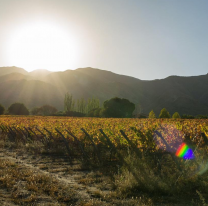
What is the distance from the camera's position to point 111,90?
158 m

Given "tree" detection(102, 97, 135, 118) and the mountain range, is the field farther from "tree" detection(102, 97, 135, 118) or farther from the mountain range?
the mountain range

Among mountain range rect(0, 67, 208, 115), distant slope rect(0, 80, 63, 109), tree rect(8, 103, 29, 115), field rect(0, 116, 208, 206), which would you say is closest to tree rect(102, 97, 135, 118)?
tree rect(8, 103, 29, 115)

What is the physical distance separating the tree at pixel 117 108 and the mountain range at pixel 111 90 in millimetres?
45915

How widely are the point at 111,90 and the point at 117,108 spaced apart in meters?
96.2

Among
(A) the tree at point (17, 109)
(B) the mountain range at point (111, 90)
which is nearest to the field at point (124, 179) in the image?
(A) the tree at point (17, 109)

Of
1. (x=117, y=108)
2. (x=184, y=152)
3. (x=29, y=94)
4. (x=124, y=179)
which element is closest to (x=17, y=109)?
(x=117, y=108)

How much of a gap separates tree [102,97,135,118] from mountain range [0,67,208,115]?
45915 millimetres

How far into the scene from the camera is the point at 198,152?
7426 millimetres

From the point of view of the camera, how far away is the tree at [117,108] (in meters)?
60.4

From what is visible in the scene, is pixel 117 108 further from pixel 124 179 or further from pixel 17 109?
pixel 124 179

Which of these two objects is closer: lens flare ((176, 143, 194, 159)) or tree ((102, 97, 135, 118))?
lens flare ((176, 143, 194, 159))

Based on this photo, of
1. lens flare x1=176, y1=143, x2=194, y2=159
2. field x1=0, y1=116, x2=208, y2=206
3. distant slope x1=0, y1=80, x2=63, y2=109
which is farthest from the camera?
distant slope x1=0, y1=80, x2=63, y2=109

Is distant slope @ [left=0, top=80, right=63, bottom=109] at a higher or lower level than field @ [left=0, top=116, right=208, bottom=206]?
higher

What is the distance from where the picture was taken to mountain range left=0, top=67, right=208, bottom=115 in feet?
388
